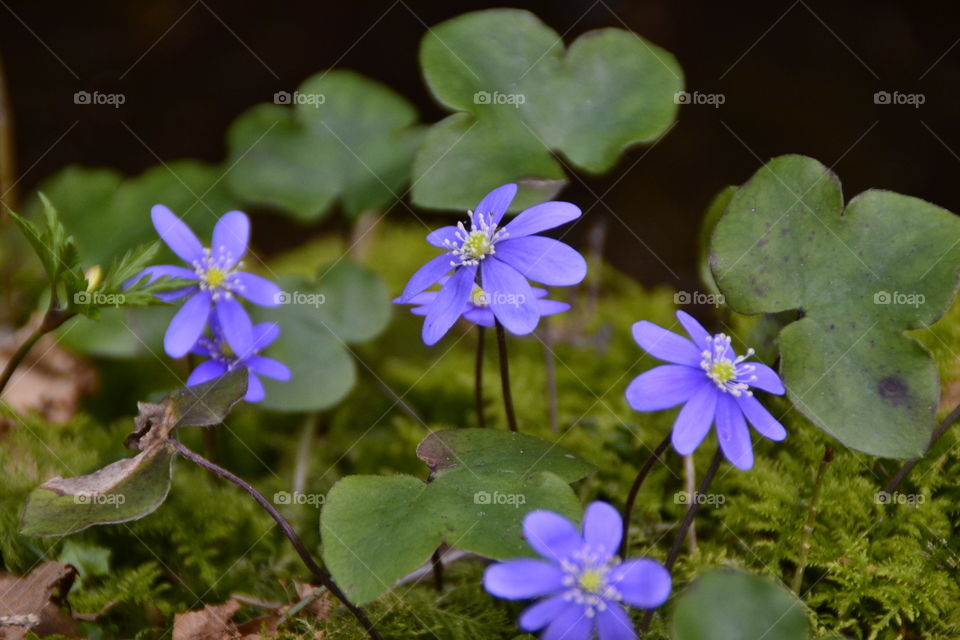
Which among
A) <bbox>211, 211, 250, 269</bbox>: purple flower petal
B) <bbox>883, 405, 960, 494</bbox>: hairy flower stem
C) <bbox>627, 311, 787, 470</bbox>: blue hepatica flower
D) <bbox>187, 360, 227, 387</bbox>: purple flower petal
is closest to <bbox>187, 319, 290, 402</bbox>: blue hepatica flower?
<bbox>187, 360, 227, 387</bbox>: purple flower petal

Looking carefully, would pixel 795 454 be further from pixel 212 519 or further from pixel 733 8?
pixel 733 8

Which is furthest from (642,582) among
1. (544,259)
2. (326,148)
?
(326,148)

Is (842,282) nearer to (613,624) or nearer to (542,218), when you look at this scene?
(542,218)

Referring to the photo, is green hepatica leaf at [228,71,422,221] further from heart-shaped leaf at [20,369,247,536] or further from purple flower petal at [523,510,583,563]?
purple flower petal at [523,510,583,563]

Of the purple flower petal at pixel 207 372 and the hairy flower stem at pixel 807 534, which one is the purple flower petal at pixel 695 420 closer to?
the hairy flower stem at pixel 807 534

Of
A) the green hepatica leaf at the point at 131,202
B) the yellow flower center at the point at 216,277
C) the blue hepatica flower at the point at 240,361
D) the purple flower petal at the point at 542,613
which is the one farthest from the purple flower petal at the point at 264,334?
the purple flower petal at the point at 542,613

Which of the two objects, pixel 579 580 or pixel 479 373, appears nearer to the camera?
pixel 579 580
